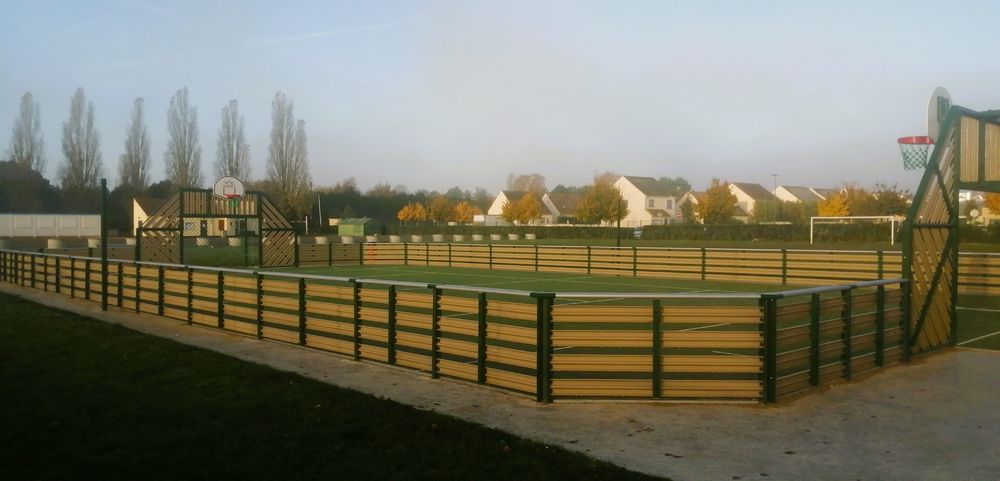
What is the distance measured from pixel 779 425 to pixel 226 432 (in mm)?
5034

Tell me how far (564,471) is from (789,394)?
143 inches

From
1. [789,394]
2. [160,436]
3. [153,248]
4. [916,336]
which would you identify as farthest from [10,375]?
[153,248]

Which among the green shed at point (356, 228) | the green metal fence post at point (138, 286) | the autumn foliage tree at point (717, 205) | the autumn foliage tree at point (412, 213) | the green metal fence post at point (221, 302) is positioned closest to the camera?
the green metal fence post at point (221, 302)

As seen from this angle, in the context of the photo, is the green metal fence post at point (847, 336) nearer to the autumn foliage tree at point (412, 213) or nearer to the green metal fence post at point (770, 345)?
the green metal fence post at point (770, 345)

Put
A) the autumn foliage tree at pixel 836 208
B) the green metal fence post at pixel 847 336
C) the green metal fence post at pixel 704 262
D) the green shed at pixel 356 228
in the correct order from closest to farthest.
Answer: the green metal fence post at pixel 847 336, the green metal fence post at pixel 704 262, the autumn foliage tree at pixel 836 208, the green shed at pixel 356 228

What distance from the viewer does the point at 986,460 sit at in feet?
19.7

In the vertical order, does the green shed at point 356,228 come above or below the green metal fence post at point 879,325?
above

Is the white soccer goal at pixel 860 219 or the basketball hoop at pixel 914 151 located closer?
the basketball hoop at pixel 914 151

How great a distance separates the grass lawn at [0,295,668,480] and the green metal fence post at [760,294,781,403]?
2.86m

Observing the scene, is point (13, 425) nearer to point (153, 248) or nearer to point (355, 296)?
point (355, 296)

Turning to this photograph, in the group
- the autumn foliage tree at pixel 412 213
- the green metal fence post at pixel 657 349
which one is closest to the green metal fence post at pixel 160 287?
the green metal fence post at pixel 657 349

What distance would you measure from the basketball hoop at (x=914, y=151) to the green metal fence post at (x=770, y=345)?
19362mm

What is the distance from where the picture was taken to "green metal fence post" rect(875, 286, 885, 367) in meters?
9.65

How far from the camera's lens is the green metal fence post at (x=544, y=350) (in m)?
7.86
